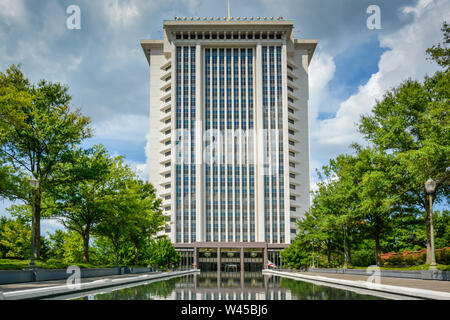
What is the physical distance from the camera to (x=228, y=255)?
312ft

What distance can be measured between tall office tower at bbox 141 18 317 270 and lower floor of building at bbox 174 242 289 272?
0.79 ft

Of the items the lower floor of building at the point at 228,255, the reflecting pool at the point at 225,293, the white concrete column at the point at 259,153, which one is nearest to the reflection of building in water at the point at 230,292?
the reflecting pool at the point at 225,293

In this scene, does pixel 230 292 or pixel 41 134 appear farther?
pixel 41 134

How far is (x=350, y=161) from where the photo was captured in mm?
40469

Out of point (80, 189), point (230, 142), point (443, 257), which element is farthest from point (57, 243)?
point (443, 257)

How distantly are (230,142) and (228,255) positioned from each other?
Result: 27.5 metres

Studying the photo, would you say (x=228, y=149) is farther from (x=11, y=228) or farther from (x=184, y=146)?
(x=11, y=228)

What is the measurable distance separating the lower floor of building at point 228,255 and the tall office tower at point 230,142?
0.79 ft

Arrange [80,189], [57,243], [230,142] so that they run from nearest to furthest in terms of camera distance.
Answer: [80,189]
[57,243]
[230,142]

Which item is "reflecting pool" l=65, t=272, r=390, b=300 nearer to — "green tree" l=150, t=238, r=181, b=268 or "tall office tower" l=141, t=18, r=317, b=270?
"green tree" l=150, t=238, r=181, b=268

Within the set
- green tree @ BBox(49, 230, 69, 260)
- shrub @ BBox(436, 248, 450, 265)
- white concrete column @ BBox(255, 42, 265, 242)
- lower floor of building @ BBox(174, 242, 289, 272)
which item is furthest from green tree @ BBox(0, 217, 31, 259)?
white concrete column @ BBox(255, 42, 265, 242)

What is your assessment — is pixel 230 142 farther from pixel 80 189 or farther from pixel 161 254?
pixel 80 189

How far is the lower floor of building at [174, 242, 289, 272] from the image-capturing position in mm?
92938

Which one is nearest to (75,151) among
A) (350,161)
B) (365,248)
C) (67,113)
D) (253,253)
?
(67,113)
